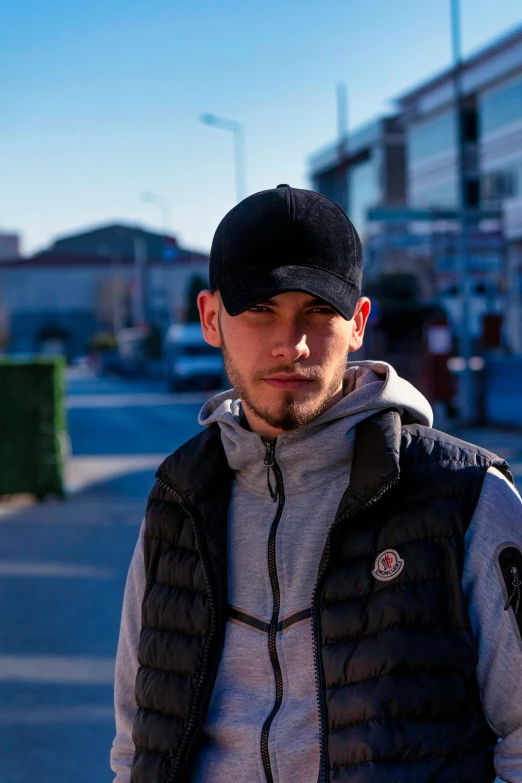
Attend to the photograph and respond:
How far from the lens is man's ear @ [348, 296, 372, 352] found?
2.20 m

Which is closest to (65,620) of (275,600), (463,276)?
(275,600)

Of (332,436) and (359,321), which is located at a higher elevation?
(359,321)

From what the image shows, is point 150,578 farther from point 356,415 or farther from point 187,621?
point 356,415

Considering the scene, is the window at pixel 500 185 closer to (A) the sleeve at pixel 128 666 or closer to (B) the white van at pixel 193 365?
(B) the white van at pixel 193 365

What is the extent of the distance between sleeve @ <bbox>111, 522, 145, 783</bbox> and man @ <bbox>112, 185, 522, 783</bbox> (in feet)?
0.10

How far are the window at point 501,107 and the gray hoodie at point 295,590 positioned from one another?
45.9 meters

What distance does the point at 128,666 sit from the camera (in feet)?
7.73

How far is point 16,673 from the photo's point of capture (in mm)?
6727

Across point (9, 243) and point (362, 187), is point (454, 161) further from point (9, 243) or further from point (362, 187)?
point (9, 243)

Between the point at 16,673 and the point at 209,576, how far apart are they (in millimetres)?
4920

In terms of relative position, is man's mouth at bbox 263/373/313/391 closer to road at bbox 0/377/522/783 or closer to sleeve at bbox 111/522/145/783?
sleeve at bbox 111/522/145/783

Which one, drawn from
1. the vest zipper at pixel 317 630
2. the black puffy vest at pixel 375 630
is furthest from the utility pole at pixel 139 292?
the vest zipper at pixel 317 630

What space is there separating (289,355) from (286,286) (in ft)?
0.39

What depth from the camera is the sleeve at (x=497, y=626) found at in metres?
1.92
